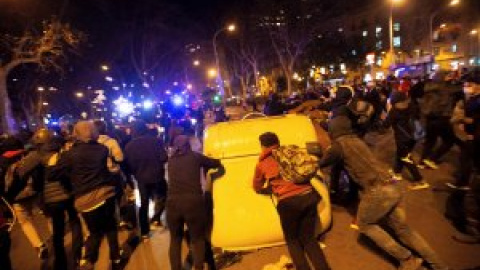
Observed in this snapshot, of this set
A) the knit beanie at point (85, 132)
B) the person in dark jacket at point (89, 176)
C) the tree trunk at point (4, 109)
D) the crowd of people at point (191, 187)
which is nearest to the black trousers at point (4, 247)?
the crowd of people at point (191, 187)

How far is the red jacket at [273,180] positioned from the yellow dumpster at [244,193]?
26.8 inches

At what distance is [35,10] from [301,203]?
72.5ft

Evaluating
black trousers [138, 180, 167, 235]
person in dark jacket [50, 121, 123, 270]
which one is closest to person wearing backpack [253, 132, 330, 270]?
person in dark jacket [50, 121, 123, 270]

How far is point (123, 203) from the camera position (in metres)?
8.52

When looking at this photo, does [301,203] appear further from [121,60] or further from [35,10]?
[121,60]

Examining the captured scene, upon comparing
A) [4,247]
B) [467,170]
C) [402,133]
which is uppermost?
[402,133]

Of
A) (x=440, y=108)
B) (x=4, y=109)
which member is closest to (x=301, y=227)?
(x=440, y=108)

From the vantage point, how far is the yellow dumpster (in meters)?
5.46

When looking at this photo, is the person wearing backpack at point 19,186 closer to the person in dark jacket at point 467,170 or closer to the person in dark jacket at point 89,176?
the person in dark jacket at point 89,176

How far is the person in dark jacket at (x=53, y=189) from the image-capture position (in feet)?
19.4

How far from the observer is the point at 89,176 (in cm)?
555

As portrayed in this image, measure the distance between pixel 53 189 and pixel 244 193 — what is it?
2.54m

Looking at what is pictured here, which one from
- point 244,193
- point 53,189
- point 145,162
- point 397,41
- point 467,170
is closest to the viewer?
point 244,193

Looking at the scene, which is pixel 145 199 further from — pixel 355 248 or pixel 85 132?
pixel 355 248
